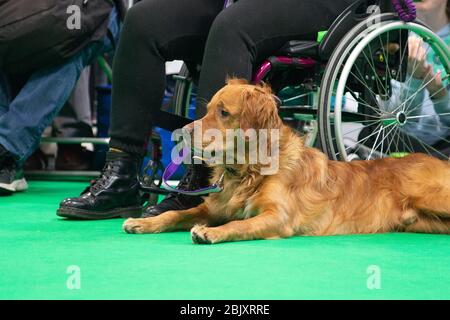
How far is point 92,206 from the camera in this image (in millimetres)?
3020

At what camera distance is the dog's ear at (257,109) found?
2.67 meters

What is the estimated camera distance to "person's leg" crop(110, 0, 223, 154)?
3.02 meters

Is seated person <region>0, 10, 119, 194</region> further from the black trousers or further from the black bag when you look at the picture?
the black trousers

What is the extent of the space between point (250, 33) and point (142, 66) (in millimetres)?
460

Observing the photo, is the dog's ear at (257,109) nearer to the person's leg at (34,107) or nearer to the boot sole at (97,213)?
the boot sole at (97,213)

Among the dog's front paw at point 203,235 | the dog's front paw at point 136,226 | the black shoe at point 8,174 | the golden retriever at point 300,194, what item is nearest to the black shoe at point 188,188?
the golden retriever at point 300,194

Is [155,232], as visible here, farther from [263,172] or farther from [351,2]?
[351,2]

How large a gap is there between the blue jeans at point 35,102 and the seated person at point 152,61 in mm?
1224

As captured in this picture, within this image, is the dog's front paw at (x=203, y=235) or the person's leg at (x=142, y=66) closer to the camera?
the dog's front paw at (x=203, y=235)

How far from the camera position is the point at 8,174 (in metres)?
4.13

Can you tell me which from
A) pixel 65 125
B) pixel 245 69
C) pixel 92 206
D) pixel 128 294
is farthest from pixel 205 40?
pixel 65 125

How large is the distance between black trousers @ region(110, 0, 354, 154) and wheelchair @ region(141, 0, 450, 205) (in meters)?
0.08

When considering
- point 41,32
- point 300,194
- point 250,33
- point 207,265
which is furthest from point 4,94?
point 207,265

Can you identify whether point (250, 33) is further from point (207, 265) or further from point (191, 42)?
point (207, 265)
